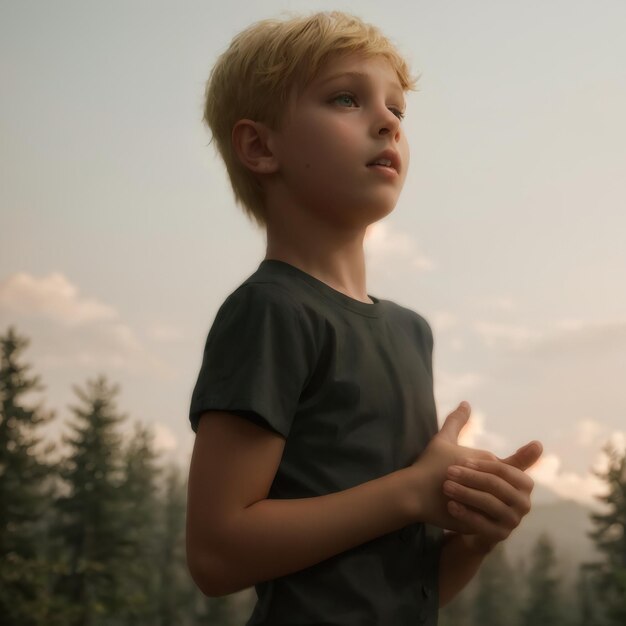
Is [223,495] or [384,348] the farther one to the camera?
[384,348]

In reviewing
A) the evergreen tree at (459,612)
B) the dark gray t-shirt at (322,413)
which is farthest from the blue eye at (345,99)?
the evergreen tree at (459,612)

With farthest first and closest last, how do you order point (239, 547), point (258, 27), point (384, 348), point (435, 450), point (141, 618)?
point (141, 618) < point (258, 27) < point (384, 348) < point (435, 450) < point (239, 547)

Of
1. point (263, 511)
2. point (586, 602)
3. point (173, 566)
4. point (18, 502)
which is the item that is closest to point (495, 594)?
point (586, 602)

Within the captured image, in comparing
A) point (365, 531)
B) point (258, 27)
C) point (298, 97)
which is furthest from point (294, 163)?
point (365, 531)

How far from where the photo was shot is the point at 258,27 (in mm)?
1849

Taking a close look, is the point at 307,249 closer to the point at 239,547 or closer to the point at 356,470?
the point at 356,470

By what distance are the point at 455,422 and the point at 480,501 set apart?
227 millimetres

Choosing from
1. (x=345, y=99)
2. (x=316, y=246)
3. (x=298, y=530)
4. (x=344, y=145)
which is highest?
(x=345, y=99)

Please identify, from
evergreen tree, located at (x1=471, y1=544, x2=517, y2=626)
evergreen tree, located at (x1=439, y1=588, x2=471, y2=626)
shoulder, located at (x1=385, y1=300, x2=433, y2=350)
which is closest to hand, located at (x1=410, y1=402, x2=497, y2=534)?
shoulder, located at (x1=385, y1=300, x2=433, y2=350)

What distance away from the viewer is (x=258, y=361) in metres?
1.49

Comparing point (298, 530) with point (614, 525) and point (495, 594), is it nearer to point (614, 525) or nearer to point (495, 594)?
point (614, 525)

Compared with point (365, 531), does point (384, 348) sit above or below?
above

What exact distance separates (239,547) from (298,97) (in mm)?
808

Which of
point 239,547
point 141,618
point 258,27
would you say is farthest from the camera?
point 141,618
